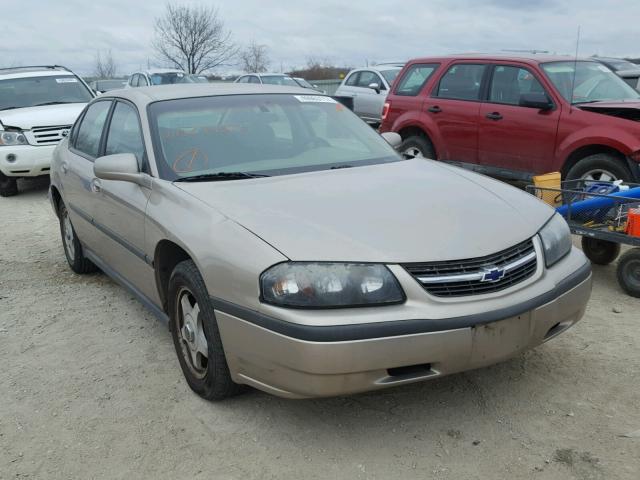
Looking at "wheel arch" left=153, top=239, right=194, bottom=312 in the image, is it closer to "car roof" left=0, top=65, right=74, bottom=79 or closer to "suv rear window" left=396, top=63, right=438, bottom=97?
"suv rear window" left=396, top=63, right=438, bottom=97

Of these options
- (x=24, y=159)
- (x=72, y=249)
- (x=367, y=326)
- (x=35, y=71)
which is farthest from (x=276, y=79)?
(x=367, y=326)

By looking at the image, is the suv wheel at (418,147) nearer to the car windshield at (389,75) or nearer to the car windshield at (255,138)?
the car windshield at (255,138)

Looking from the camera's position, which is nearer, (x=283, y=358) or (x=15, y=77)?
(x=283, y=358)

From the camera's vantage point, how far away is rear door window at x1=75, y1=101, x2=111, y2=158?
15.2 feet

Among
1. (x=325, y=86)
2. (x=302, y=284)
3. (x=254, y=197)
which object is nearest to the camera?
(x=302, y=284)

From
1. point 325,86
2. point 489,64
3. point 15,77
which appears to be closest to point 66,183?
point 489,64

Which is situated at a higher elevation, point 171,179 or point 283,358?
point 171,179

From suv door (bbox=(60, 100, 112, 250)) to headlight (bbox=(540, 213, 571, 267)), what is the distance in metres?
2.92

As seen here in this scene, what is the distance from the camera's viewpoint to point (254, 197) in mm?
3178

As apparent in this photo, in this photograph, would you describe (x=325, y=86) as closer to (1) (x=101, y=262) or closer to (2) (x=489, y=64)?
(2) (x=489, y=64)

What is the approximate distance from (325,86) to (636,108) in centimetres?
2298

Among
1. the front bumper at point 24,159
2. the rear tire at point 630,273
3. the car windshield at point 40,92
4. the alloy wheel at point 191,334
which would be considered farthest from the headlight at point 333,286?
the car windshield at point 40,92

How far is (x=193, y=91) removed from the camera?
4.17m

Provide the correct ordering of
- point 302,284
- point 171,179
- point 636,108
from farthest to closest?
point 636,108 → point 171,179 → point 302,284
